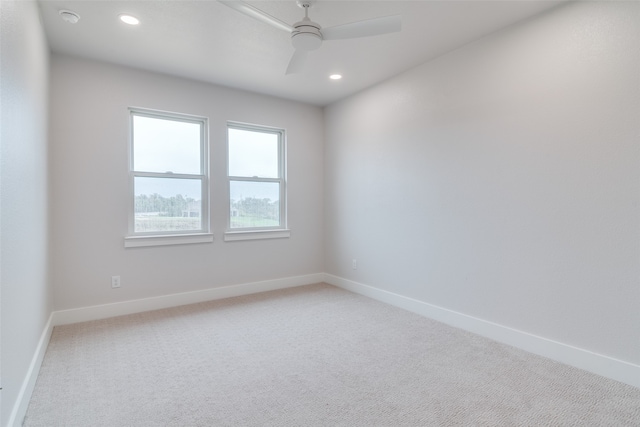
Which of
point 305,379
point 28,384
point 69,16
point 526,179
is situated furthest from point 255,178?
point 526,179

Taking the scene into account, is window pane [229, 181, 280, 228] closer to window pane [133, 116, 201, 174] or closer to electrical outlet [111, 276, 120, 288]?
window pane [133, 116, 201, 174]

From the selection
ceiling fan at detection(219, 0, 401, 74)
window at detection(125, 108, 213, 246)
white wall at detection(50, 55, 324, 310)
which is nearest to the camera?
ceiling fan at detection(219, 0, 401, 74)

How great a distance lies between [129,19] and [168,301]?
9.12 feet

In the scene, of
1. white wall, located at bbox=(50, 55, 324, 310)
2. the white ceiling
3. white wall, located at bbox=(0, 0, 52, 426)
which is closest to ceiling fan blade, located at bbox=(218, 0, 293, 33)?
the white ceiling

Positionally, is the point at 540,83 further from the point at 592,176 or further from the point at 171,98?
the point at 171,98

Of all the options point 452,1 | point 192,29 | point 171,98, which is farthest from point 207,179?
point 452,1

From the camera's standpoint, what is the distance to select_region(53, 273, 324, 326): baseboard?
10.3ft

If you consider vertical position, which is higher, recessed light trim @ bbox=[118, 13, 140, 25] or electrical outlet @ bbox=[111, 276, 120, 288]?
recessed light trim @ bbox=[118, 13, 140, 25]

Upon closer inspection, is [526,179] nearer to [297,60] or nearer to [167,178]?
[297,60]

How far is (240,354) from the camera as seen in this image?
2.50m

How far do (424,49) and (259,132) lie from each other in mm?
2347

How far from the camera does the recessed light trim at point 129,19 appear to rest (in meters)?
2.48

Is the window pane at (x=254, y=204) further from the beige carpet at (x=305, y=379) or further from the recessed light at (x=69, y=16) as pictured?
the recessed light at (x=69, y=16)

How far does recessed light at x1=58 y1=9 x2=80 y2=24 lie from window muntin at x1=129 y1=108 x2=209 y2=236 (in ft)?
3.46
